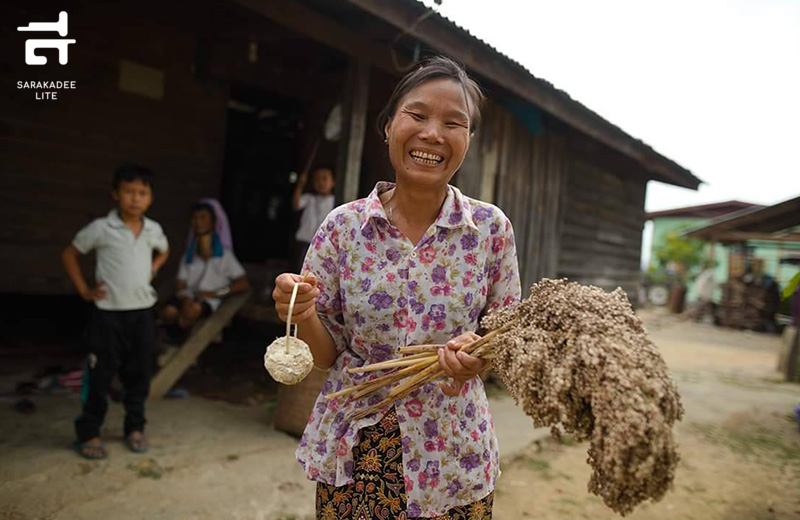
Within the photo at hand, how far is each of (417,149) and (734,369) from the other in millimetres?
10993

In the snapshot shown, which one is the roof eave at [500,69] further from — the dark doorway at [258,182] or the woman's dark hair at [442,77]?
the dark doorway at [258,182]

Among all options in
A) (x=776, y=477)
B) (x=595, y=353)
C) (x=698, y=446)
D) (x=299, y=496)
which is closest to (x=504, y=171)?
(x=698, y=446)

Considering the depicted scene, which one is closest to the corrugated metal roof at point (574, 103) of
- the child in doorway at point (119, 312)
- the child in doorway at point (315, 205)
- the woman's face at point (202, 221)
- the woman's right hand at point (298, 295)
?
the child in doorway at point (315, 205)

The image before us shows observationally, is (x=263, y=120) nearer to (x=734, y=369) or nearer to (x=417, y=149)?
(x=417, y=149)

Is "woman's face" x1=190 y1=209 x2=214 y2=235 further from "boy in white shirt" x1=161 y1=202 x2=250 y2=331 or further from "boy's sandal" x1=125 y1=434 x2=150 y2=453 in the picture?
"boy's sandal" x1=125 y1=434 x2=150 y2=453

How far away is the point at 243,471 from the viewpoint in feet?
11.6

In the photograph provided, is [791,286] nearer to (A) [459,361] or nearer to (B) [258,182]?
(A) [459,361]

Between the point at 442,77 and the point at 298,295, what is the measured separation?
2.50ft

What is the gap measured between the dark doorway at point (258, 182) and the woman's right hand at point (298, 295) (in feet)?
25.2

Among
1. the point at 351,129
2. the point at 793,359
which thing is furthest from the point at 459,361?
A: the point at 793,359

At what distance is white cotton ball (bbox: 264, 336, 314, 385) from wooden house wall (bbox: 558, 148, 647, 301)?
6720mm

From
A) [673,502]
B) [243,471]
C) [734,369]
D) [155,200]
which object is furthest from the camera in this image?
[734,369]

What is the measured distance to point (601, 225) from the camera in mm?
9141

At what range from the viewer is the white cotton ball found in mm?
1568
